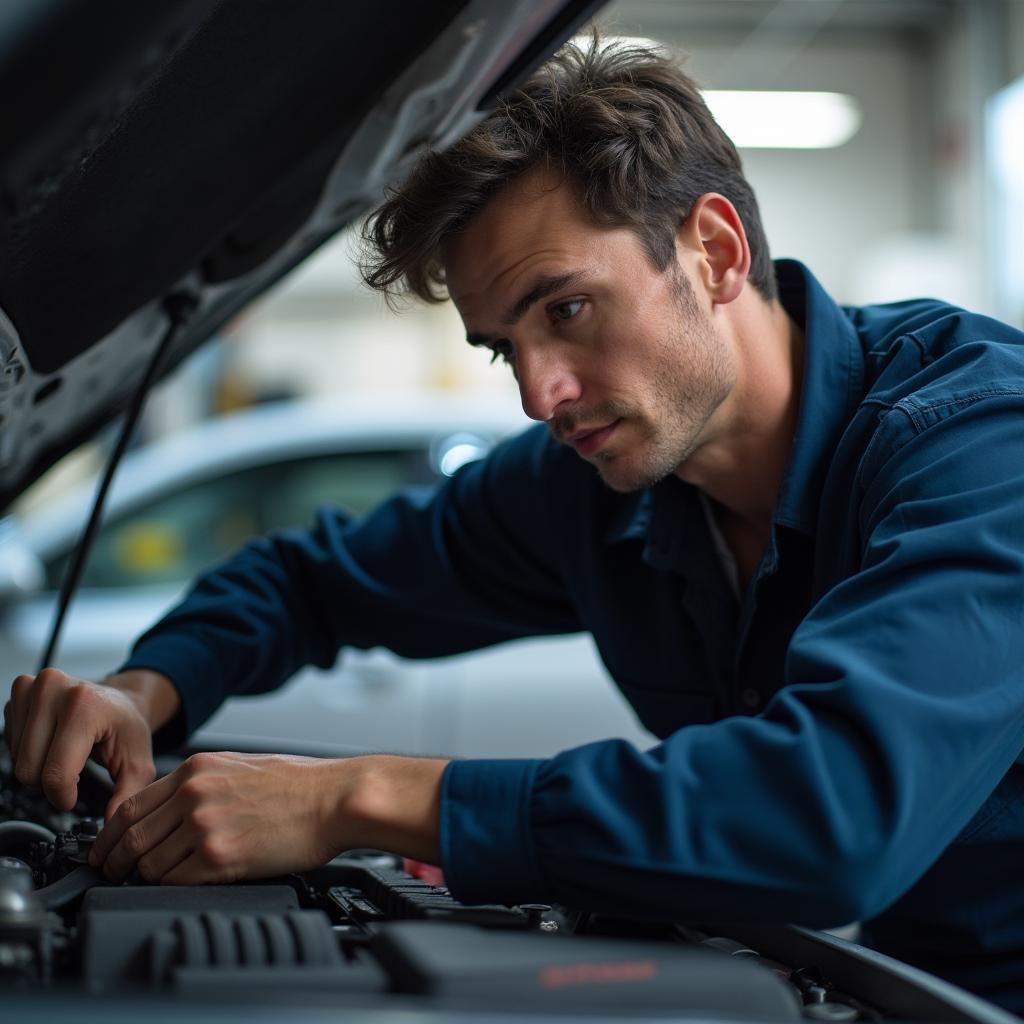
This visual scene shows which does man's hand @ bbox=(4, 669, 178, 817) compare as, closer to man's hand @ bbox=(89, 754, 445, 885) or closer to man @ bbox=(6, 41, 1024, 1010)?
man @ bbox=(6, 41, 1024, 1010)

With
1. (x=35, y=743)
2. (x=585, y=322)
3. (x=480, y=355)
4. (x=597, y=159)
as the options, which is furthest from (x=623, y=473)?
(x=480, y=355)

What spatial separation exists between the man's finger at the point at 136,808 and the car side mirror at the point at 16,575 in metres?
2.11

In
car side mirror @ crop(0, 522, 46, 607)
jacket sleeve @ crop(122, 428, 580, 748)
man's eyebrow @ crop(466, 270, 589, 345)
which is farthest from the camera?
car side mirror @ crop(0, 522, 46, 607)

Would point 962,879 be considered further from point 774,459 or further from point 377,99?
point 377,99

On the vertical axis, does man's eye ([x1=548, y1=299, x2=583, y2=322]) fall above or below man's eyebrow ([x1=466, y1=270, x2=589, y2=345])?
below

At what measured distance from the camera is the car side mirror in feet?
9.97

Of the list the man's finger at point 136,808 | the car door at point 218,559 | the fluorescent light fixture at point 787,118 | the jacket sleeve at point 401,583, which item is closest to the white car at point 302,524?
the car door at point 218,559

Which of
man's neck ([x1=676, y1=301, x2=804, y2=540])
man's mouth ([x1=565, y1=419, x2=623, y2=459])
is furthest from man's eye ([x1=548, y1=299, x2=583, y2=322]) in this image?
man's neck ([x1=676, y1=301, x2=804, y2=540])

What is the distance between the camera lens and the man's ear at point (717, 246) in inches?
53.4

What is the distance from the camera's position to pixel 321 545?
1802mm

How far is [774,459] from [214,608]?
0.72 meters

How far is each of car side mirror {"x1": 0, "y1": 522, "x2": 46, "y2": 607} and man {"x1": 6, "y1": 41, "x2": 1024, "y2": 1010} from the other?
4.91 ft

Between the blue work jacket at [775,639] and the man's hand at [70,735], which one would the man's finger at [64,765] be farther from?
the blue work jacket at [775,639]

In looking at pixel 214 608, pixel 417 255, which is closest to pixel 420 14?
pixel 417 255
